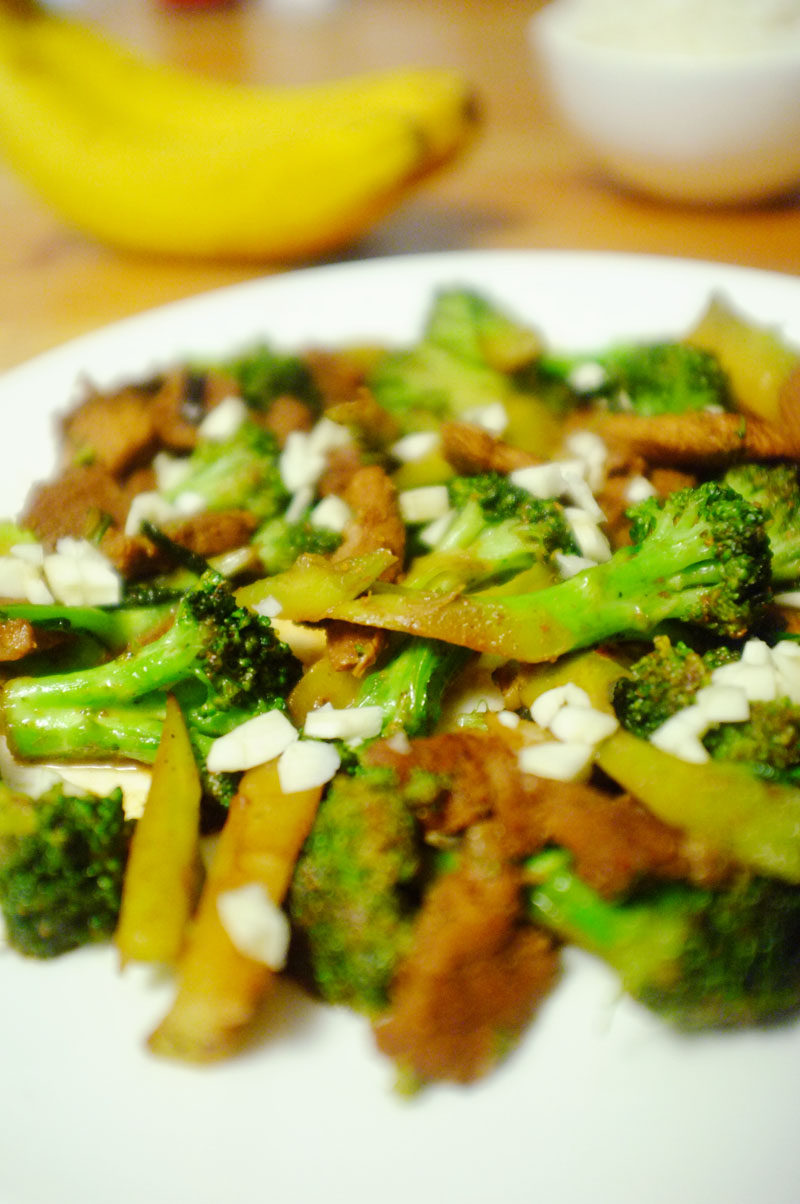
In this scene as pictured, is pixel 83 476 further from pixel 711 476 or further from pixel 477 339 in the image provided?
pixel 711 476

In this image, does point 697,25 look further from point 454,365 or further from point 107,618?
point 107,618

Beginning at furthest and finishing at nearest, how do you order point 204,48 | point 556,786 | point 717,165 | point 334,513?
point 204,48, point 717,165, point 334,513, point 556,786

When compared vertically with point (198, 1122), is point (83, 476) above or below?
above

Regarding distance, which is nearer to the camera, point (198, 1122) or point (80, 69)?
point (198, 1122)

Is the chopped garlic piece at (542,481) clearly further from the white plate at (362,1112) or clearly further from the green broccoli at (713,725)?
the white plate at (362,1112)

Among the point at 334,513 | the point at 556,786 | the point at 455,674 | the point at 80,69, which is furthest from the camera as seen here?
the point at 80,69

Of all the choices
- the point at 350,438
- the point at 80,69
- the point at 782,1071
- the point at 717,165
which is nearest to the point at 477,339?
the point at 350,438

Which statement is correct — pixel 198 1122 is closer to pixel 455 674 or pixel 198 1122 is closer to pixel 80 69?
pixel 455 674

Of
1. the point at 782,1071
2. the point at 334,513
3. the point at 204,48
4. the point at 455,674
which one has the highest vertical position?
the point at 204,48
